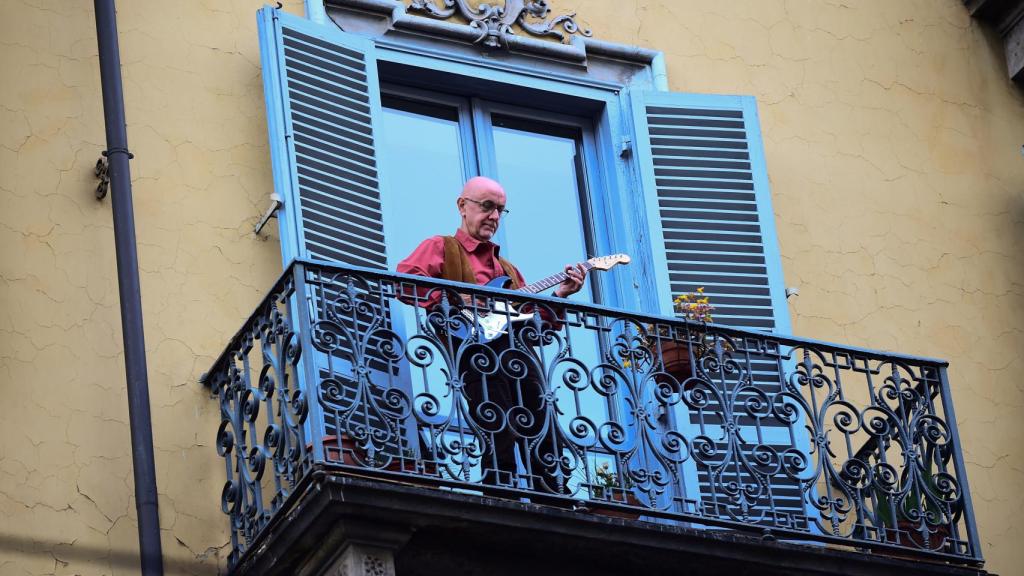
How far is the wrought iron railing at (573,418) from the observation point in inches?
352

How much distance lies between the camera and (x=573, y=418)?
381 inches

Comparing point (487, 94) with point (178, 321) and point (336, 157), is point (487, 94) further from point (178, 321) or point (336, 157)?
point (178, 321)

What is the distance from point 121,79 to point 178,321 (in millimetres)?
1131

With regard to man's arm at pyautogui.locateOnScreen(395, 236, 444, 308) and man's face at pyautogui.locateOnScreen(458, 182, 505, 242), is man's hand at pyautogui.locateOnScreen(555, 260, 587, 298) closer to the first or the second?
man's face at pyautogui.locateOnScreen(458, 182, 505, 242)

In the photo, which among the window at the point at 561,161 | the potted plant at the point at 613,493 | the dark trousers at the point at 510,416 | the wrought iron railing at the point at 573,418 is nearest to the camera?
the wrought iron railing at the point at 573,418

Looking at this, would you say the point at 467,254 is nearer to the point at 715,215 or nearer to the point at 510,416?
the point at 510,416

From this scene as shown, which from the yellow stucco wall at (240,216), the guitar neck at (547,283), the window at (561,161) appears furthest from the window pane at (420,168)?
the guitar neck at (547,283)

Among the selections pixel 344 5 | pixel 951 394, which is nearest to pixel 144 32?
pixel 344 5

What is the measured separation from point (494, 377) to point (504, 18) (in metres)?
2.45

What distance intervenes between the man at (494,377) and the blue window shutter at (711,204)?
1143mm

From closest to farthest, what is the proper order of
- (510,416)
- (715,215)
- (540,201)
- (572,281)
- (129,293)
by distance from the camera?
(510,416) < (129,293) < (572,281) < (715,215) < (540,201)

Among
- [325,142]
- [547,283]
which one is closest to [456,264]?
[547,283]

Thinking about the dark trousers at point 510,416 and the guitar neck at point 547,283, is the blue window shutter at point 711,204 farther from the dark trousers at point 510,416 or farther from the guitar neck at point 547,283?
the dark trousers at point 510,416

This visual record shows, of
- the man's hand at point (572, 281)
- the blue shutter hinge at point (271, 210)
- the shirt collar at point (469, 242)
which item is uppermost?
the blue shutter hinge at point (271, 210)
